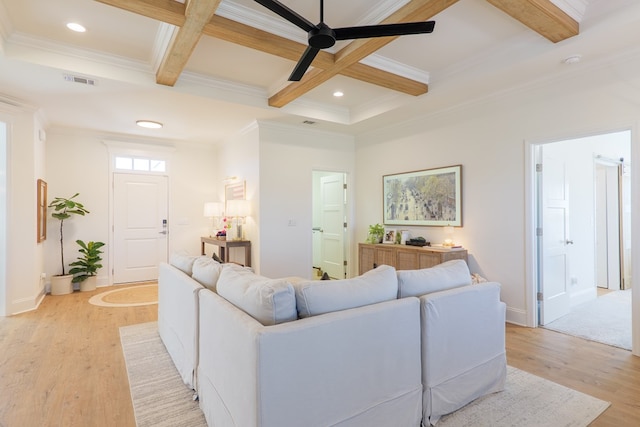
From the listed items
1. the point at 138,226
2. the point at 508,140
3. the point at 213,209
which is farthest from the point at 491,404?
the point at 138,226

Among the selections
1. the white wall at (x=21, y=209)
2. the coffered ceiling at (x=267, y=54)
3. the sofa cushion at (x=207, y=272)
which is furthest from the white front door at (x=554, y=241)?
the white wall at (x=21, y=209)

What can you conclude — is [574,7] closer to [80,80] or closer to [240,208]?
[240,208]

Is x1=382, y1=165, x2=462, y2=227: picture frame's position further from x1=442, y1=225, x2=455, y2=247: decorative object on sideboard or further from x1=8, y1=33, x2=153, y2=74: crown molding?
x1=8, y1=33, x2=153, y2=74: crown molding

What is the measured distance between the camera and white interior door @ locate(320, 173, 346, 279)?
6.12 m

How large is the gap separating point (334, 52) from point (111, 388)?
3392 millimetres

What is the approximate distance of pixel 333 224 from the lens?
21.0 feet

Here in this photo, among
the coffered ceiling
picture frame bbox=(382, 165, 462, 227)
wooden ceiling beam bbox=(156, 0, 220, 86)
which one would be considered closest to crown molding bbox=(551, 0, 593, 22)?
the coffered ceiling

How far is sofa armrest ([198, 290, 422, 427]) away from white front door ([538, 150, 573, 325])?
267cm

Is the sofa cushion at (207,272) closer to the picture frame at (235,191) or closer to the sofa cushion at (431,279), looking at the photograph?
the sofa cushion at (431,279)

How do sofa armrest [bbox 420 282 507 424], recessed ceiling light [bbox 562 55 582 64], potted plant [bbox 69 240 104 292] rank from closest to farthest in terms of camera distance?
sofa armrest [bbox 420 282 507 424]
recessed ceiling light [bbox 562 55 582 64]
potted plant [bbox 69 240 104 292]

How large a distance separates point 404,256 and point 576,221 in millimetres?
2268

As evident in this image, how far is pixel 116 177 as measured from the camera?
→ 19.4ft

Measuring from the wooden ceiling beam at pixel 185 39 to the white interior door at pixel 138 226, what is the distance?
303 centimetres

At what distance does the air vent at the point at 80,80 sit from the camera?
3.46 m
